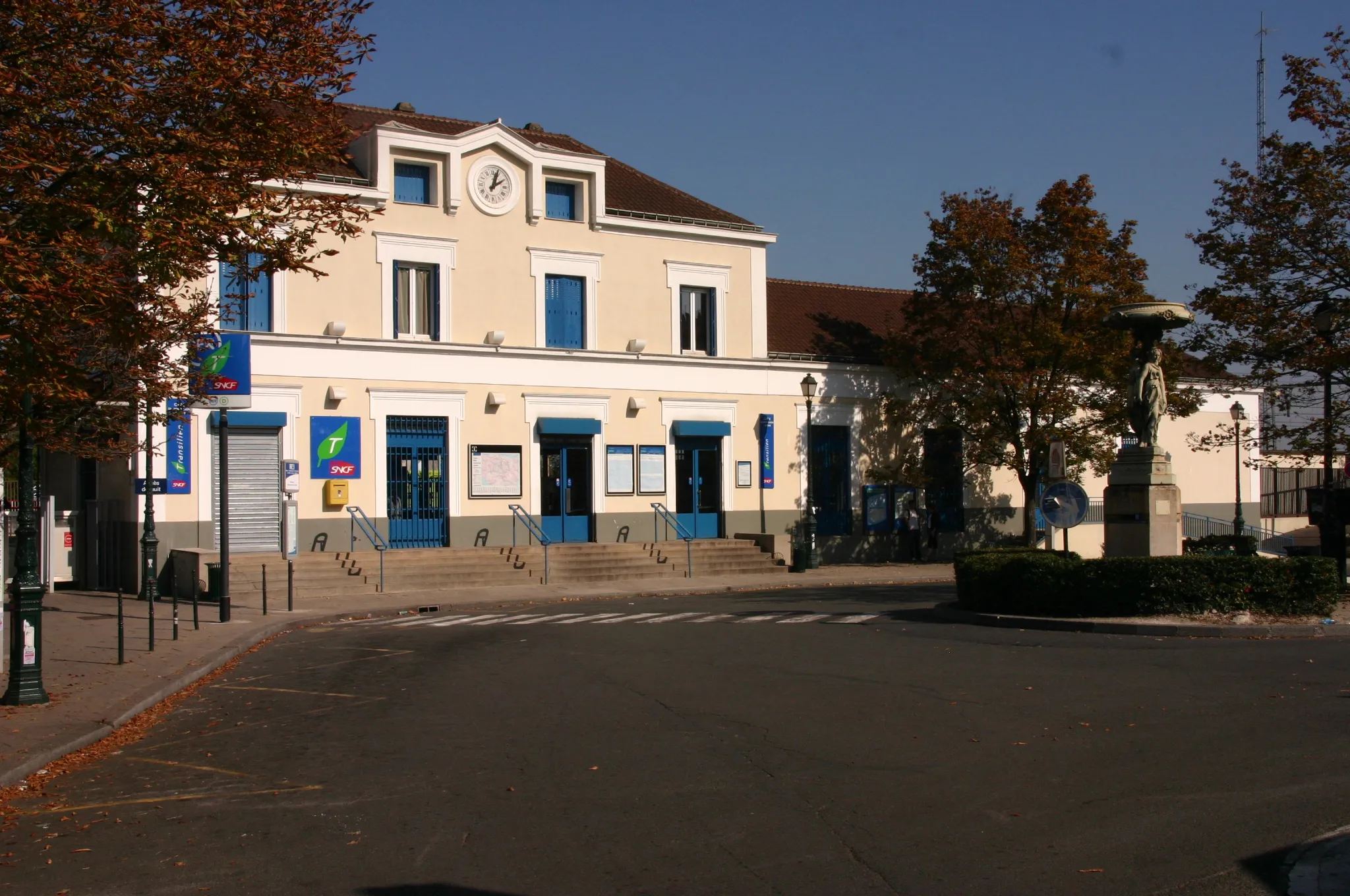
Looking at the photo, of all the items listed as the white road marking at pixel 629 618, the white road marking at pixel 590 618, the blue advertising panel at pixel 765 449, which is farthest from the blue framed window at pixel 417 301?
the white road marking at pixel 629 618

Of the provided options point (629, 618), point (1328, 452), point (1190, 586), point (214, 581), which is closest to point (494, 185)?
point (214, 581)

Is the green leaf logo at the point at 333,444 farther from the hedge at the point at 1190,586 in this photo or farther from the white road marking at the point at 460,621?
the hedge at the point at 1190,586

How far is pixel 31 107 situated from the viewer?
935 centimetres

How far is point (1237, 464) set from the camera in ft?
111

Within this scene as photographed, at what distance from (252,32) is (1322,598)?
50.3 ft

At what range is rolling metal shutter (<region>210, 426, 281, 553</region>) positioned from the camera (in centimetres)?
2852

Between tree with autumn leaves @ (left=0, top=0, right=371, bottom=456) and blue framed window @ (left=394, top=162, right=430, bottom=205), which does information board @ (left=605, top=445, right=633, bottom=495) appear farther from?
tree with autumn leaves @ (left=0, top=0, right=371, bottom=456)

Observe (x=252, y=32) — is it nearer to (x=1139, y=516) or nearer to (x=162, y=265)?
(x=162, y=265)

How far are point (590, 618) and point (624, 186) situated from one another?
17867 millimetres

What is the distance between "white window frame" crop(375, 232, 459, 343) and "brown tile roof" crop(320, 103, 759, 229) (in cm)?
376

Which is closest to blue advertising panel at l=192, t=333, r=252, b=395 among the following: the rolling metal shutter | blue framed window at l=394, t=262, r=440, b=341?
the rolling metal shutter

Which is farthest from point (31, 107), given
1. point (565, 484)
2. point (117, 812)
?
point (565, 484)

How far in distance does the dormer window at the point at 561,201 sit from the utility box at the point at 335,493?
9.10m

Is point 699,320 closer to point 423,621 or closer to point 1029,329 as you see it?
point 1029,329
